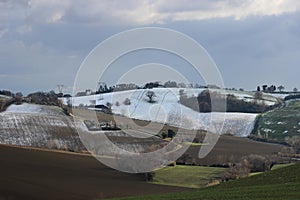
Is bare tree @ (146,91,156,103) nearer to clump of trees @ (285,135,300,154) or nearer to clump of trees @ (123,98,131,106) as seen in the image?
clump of trees @ (123,98,131,106)

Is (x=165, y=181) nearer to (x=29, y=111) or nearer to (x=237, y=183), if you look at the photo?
(x=237, y=183)

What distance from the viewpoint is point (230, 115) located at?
14488cm

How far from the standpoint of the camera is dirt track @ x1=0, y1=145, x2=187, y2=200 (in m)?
55.1

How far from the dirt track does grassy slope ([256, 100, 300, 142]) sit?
64.8m

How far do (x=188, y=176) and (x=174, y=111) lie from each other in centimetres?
6378

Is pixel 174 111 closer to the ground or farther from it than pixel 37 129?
farther from it

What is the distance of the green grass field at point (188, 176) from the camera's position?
6246 centimetres

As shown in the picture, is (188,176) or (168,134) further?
(168,134)

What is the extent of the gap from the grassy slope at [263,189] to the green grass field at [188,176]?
18886 mm

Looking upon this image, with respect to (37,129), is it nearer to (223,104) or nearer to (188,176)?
(188,176)

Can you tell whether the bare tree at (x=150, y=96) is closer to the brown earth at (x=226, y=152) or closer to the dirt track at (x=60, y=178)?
the brown earth at (x=226, y=152)

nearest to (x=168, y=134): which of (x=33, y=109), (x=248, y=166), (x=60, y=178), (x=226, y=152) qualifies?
(x=226, y=152)

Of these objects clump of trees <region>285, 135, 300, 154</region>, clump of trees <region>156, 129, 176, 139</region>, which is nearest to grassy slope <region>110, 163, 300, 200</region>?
clump of trees <region>156, 129, 176, 139</region>

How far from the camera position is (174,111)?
129000 millimetres
